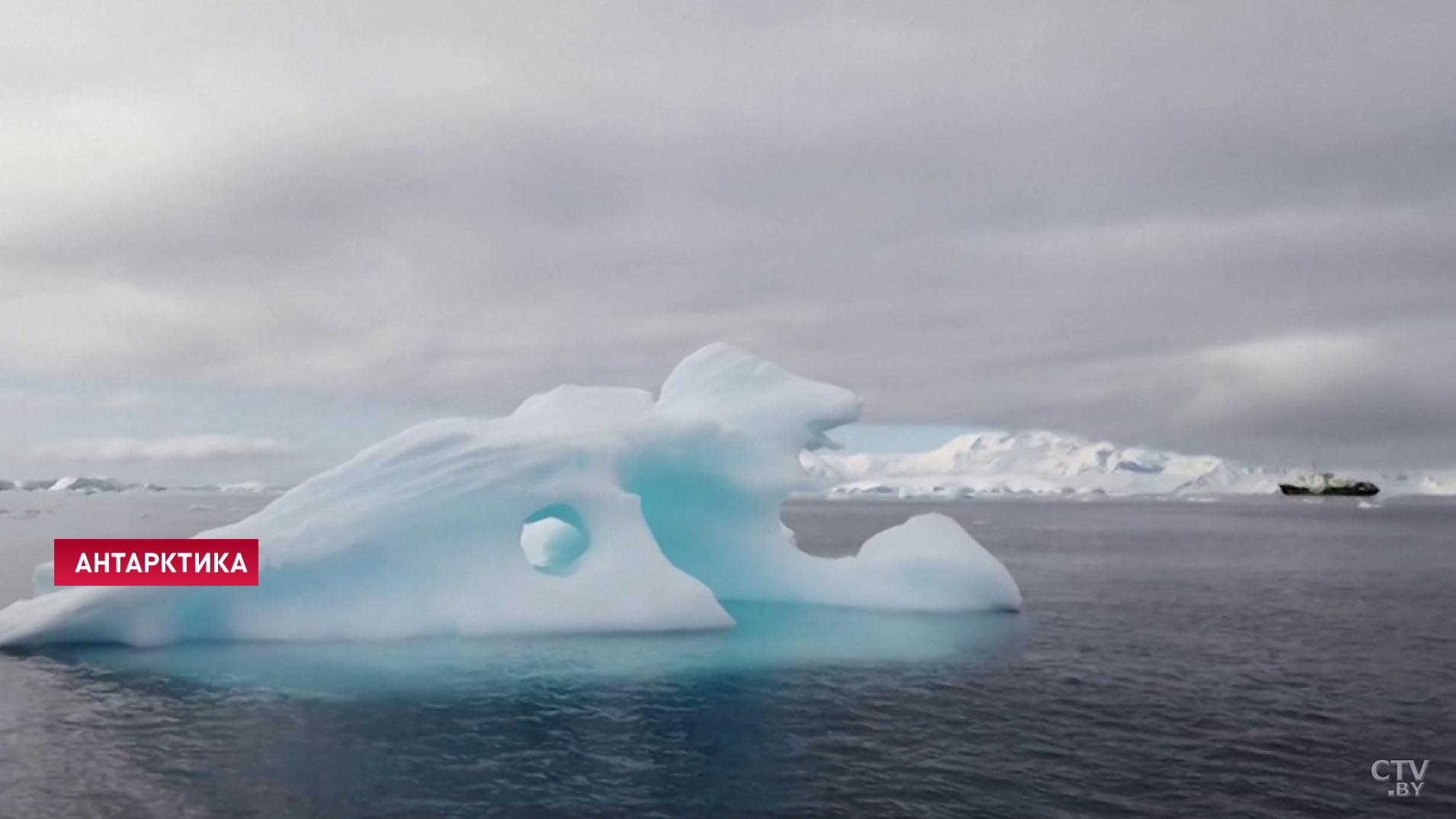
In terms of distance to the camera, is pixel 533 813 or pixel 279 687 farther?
pixel 279 687

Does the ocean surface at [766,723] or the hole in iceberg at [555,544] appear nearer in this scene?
the ocean surface at [766,723]

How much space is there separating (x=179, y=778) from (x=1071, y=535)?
75.6 meters

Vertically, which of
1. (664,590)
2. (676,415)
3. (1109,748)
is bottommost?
(1109,748)

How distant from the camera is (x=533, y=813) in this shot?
11.9m

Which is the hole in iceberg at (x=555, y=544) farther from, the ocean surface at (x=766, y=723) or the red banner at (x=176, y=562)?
the red banner at (x=176, y=562)

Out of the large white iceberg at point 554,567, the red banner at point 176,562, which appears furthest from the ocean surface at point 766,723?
the red banner at point 176,562

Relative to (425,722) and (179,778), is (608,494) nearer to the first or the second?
(425,722)

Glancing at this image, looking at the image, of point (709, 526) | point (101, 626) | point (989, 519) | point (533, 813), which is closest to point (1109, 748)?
point (533, 813)

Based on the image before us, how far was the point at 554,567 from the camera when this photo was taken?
102ft

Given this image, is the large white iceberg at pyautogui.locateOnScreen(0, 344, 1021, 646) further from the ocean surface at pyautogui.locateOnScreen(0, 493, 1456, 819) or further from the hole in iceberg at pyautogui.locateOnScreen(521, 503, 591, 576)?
the ocean surface at pyautogui.locateOnScreen(0, 493, 1456, 819)

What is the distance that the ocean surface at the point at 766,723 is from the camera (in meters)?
12.4

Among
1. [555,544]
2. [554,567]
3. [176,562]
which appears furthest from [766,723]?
[555,544]

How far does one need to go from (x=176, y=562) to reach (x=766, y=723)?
13220mm

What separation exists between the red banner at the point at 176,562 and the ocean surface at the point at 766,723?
4.89ft
